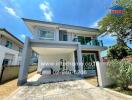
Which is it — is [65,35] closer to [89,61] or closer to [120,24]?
[89,61]

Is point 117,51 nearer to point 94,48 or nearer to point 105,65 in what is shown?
point 105,65

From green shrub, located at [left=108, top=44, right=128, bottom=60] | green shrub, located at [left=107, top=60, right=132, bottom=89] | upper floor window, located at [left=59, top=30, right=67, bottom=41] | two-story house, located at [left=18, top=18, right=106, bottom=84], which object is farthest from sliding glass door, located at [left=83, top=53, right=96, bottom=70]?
green shrub, located at [left=107, top=60, right=132, bottom=89]

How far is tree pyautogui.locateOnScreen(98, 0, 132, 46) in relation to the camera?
43.1 feet

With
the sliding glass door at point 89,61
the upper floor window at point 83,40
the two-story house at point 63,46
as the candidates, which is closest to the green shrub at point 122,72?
the two-story house at point 63,46

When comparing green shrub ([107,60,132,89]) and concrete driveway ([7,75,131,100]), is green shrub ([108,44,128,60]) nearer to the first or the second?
green shrub ([107,60,132,89])

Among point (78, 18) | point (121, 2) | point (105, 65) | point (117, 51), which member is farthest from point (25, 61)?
point (121, 2)

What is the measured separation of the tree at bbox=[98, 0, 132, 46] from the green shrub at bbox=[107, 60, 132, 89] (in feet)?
32.5

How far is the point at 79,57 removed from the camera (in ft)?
40.3

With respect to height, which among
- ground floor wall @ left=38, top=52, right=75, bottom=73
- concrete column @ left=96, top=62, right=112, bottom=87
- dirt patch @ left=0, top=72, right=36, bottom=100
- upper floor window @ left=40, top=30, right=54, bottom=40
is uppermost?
upper floor window @ left=40, top=30, right=54, bottom=40

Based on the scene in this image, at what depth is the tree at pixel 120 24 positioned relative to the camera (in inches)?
518

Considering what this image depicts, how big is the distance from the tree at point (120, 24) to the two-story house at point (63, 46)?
1.96m

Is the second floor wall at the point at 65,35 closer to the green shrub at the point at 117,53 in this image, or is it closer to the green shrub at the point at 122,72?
the green shrub at the point at 117,53

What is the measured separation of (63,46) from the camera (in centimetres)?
1238

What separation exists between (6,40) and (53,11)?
1081 cm
